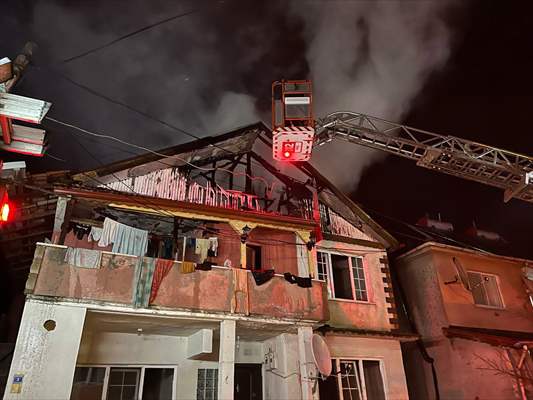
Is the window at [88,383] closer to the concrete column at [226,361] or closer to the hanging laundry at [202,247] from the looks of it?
the concrete column at [226,361]

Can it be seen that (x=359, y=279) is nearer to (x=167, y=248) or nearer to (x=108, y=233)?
(x=167, y=248)

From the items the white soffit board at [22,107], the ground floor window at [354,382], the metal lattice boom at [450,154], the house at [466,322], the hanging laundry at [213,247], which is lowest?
the ground floor window at [354,382]

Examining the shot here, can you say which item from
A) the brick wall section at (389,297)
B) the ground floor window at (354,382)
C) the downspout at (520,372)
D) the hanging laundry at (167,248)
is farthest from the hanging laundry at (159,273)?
the downspout at (520,372)

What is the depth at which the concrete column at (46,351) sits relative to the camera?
370 inches

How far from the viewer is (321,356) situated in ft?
40.6

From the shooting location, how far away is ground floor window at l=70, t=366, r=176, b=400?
12148mm

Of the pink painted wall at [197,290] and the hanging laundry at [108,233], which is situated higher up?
the hanging laundry at [108,233]

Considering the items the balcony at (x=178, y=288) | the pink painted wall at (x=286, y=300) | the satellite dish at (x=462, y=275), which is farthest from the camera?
the satellite dish at (x=462, y=275)

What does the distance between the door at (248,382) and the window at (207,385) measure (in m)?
0.85

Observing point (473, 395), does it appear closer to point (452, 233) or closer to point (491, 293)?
point (491, 293)

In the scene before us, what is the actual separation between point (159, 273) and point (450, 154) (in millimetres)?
11106

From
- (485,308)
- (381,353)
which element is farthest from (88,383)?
(485,308)

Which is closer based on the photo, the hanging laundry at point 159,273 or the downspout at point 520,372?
the hanging laundry at point 159,273

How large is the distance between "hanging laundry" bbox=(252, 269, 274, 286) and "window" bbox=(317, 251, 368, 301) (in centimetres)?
359
